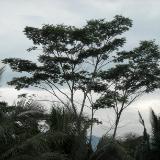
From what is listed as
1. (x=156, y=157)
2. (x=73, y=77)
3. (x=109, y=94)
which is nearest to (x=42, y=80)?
(x=73, y=77)

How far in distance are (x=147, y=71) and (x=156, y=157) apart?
1246cm

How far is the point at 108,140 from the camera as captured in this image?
12.7m

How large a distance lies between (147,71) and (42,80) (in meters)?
5.55

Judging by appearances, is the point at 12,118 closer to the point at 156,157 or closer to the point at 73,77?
the point at 156,157

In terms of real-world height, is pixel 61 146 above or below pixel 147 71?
below

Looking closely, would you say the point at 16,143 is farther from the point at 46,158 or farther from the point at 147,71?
the point at 147,71

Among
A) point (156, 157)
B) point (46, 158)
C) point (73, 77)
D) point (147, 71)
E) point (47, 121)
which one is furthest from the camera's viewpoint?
point (147, 71)

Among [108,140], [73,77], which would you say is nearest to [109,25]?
[73,77]

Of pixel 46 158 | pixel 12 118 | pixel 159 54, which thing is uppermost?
pixel 159 54

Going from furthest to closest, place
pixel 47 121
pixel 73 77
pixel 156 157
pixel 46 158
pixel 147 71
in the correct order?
pixel 147 71 < pixel 73 77 < pixel 156 157 < pixel 47 121 < pixel 46 158

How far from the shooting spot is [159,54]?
96.0 feet

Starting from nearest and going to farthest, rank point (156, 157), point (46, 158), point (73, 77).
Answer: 1. point (46, 158)
2. point (156, 157)
3. point (73, 77)

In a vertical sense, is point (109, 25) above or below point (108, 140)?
above

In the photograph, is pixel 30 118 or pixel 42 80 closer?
pixel 30 118
